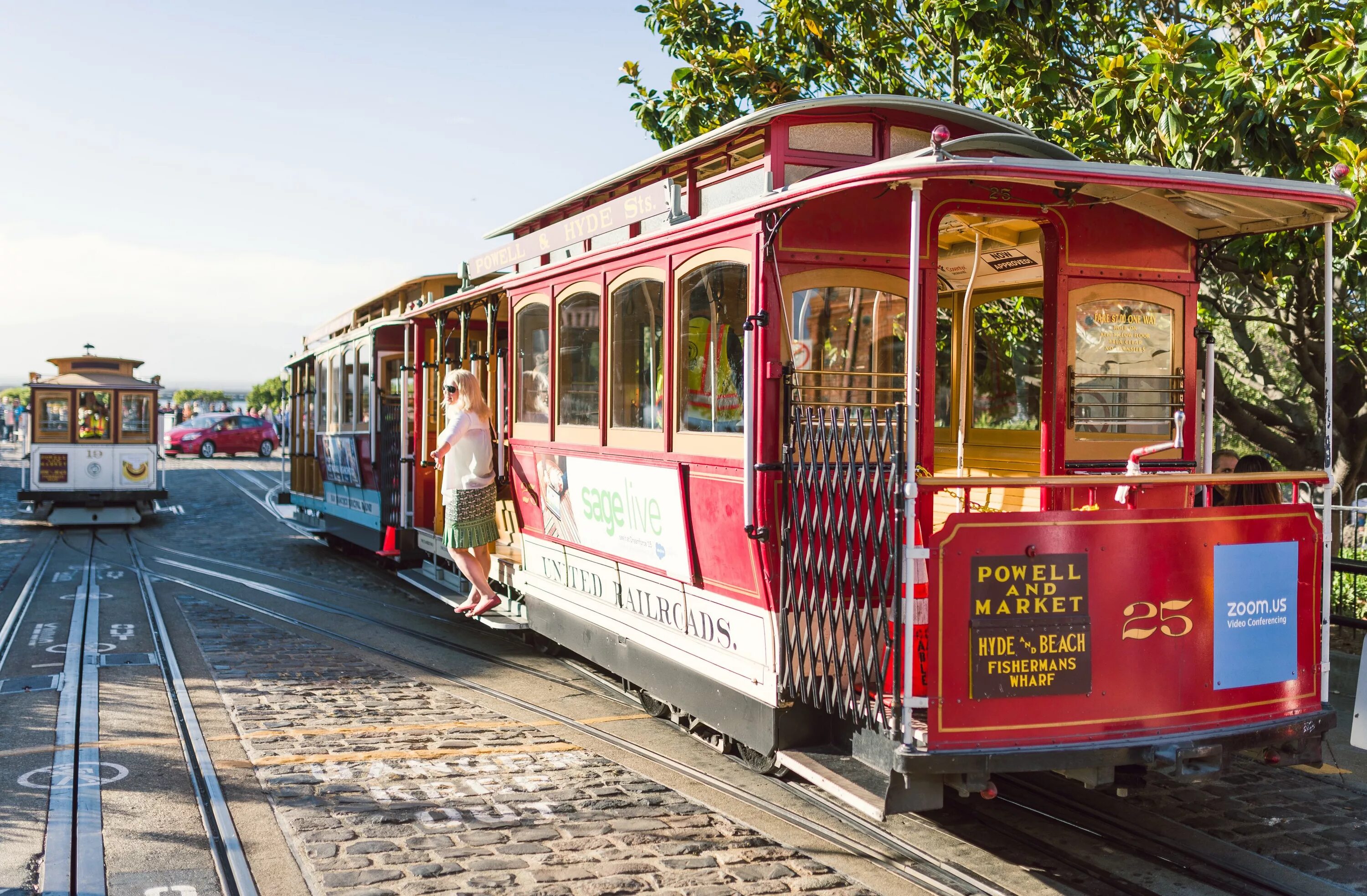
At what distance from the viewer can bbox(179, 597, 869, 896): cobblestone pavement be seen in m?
4.88

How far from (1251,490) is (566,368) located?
175 inches

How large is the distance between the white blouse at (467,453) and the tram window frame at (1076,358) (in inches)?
179

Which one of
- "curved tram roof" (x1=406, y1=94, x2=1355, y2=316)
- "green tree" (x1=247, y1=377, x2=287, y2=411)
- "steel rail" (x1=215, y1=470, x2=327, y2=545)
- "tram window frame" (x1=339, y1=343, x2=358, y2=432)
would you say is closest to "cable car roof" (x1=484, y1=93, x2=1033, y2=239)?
"curved tram roof" (x1=406, y1=94, x2=1355, y2=316)

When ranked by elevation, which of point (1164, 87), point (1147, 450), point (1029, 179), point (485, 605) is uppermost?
point (1164, 87)

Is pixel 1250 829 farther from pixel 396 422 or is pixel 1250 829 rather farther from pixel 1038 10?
pixel 396 422

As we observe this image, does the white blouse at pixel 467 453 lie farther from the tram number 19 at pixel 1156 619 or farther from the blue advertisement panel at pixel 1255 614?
the blue advertisement panel at pixel 1255 614

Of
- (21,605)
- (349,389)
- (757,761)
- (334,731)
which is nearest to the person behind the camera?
(757,761)

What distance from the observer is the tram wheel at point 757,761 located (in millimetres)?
6148

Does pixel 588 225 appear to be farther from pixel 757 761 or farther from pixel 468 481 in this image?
pixel 757 761

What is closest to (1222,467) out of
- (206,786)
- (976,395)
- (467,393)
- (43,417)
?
(976,395)

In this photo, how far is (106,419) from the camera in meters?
20.5

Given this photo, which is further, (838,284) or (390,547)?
(390,547)

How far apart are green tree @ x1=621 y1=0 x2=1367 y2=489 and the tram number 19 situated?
256 centimetres

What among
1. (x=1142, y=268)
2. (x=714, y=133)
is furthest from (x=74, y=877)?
(x=1142, y=268)
